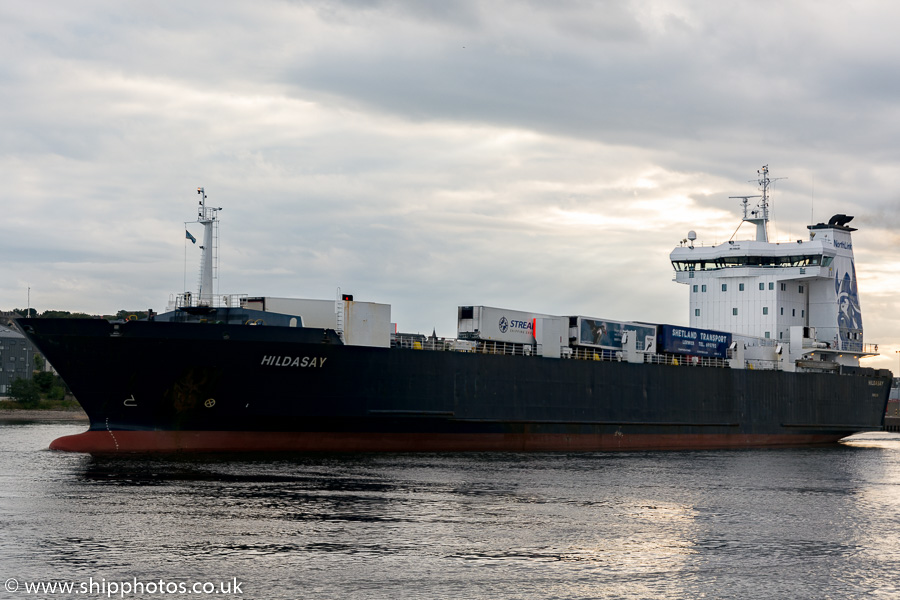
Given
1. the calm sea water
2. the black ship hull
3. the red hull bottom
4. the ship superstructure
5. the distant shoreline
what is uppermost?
the ship superstructure

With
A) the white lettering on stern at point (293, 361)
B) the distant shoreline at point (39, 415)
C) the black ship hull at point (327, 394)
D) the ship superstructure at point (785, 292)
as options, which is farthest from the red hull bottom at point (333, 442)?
the distant shoreline at point (39, 415)

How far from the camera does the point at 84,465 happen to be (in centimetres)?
2778

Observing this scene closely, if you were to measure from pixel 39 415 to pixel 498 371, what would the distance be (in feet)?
192

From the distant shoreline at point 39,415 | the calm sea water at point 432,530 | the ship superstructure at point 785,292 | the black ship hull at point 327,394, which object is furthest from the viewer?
the distant shoreline at point 39,415

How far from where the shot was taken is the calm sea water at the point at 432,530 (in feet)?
48.0

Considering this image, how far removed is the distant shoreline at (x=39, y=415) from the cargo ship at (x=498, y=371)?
48.7 meters

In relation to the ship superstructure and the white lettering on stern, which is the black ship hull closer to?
the white lettering on stern

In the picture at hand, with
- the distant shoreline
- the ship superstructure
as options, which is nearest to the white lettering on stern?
the ship superstructure

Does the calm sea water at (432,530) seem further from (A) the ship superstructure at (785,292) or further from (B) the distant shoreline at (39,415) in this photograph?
(B) the distant shoreline at (39,415)

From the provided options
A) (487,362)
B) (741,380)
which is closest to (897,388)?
(741,380)

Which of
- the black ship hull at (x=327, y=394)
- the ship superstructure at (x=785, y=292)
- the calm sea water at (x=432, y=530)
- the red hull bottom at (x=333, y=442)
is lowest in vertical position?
the calm sea water at (x=432, y=530)

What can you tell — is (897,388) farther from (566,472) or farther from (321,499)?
(321,499)

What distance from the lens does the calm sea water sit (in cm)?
1462

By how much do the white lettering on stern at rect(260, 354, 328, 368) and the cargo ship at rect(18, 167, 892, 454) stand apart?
7cm
